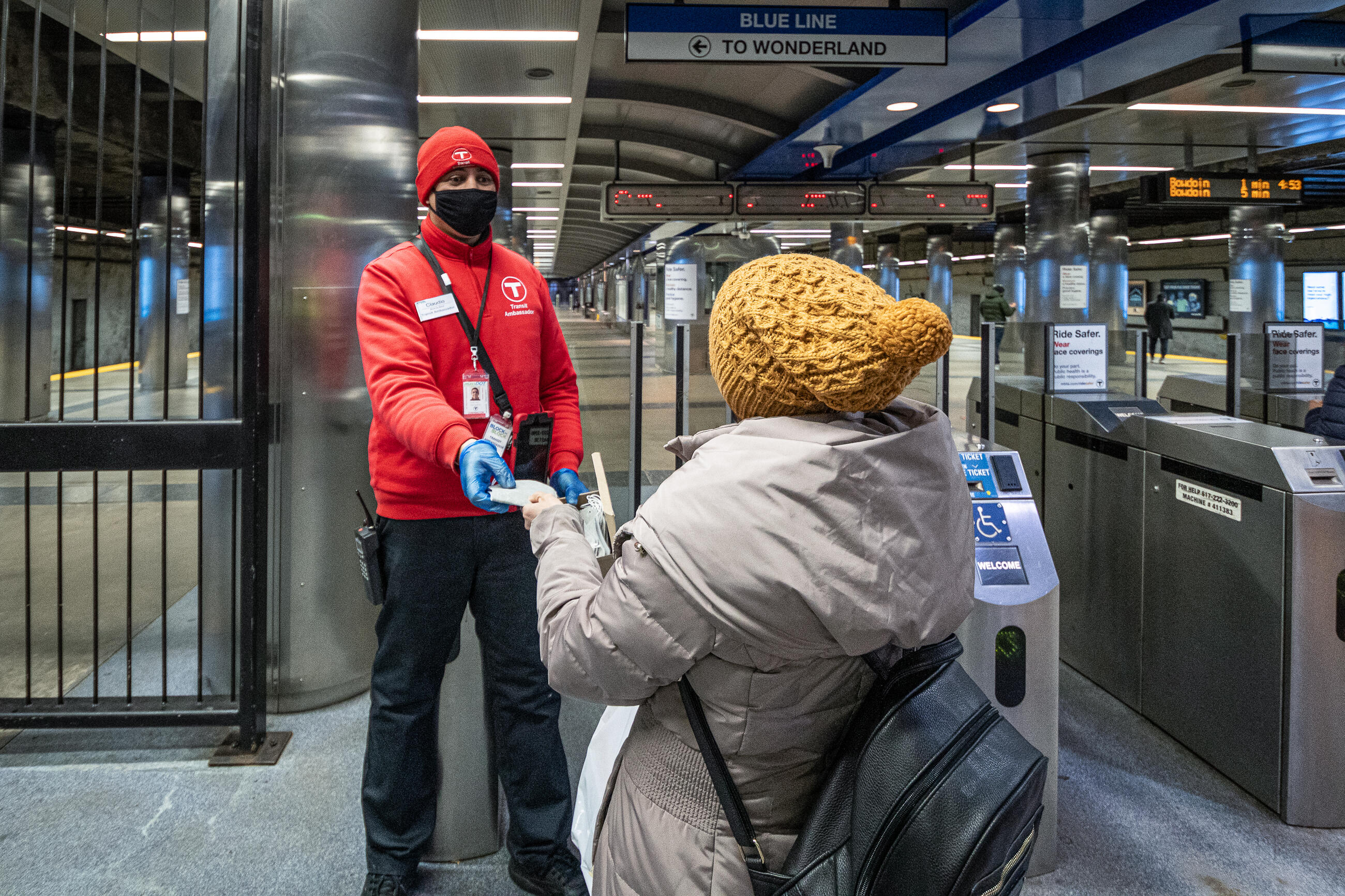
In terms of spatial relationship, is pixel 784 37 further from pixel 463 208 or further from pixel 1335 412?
pixel 463 208

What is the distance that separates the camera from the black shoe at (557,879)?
7.34 feet

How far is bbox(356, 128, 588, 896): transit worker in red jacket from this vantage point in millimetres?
2064

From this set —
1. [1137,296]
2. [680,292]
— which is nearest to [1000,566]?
[680,292]

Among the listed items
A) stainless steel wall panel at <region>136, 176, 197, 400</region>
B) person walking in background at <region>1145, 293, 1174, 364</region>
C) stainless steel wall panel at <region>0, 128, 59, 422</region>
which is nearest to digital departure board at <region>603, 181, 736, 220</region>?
stainless steel wall panel at <region>0, 128, 59, 422</region>

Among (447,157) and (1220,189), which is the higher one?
(1220,189)

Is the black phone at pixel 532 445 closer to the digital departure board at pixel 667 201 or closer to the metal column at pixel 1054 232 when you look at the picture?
the digital departure board at pixel 667 201

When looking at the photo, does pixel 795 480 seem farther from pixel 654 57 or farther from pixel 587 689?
pixel 654 57

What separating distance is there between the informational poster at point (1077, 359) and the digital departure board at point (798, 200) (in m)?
6.30

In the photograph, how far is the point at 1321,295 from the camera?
418 inches

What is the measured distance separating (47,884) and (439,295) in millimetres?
1796

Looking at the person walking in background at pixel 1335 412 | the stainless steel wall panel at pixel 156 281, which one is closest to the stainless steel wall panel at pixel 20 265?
the stainless steel wall panel at pixel 156 281

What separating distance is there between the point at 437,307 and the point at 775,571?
1.27m

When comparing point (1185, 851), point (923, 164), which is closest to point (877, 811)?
point (1185, 851)

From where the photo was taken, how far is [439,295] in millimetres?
2072
